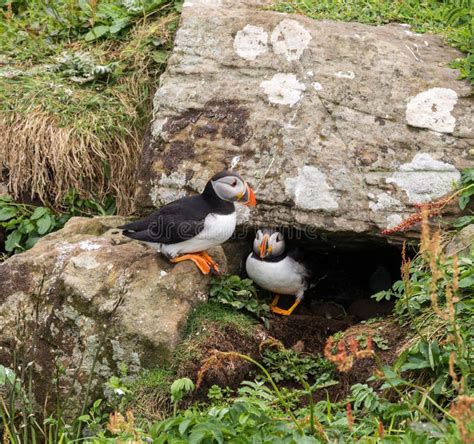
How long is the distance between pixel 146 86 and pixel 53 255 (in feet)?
6.18

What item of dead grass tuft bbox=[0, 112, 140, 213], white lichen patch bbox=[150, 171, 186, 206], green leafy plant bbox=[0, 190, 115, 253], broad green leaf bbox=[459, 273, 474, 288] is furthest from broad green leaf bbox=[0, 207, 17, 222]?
broad green leaf bbox=[459, 273, 474, 288]

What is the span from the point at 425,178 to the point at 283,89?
1.12 m

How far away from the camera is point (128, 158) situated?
6.69 meters

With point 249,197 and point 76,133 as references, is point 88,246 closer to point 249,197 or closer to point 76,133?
point 249,197

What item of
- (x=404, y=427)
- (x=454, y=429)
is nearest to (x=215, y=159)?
(x=404, y=427)

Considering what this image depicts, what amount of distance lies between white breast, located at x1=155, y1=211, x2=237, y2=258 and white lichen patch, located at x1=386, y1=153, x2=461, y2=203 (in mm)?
1053

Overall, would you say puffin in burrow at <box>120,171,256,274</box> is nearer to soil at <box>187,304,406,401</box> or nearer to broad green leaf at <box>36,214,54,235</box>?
soil at <box>187,304,406,401</box>

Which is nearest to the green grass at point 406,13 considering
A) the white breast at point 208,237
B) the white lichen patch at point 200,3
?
the white lichen patch at point 200,3

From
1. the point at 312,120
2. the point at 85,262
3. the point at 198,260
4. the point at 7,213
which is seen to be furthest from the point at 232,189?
the point at 7,213

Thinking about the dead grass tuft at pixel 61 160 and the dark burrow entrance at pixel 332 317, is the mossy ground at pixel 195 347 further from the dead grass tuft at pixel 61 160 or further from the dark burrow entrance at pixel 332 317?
the dead grass tuft at pixel 61 160

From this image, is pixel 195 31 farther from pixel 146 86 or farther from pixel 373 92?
pixel 373 92

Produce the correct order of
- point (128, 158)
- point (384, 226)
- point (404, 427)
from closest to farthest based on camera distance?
1. point (404, 427)
2. point (384, 226)
3. point (128, 158)

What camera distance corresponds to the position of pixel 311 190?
5734 mm

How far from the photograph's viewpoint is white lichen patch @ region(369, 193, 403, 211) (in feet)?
18.5
